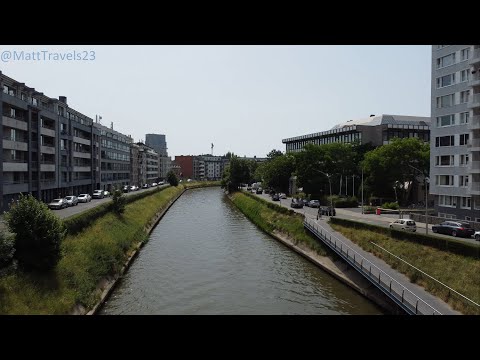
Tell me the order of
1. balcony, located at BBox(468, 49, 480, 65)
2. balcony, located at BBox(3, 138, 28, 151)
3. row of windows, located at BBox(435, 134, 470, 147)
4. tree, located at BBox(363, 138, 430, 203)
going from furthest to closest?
1. tree, located at BBox(363, 138, 430, 203)
2. balcony, located at BBox(3, 138, 28, 151)
3. row of windows, located at BBox(435, 134, 470, 147)
4. balcony, located at BBox(468, 49, 480, 65)

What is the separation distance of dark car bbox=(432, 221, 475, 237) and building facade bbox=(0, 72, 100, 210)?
88.8 feet

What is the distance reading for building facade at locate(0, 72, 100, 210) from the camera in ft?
117

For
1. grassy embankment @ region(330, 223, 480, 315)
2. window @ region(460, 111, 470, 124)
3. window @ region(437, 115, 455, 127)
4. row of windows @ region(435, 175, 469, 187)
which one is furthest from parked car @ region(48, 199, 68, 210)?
window @ region(460, 111, 470, 124)

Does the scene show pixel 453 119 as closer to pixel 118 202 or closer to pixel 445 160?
pixel 445 160

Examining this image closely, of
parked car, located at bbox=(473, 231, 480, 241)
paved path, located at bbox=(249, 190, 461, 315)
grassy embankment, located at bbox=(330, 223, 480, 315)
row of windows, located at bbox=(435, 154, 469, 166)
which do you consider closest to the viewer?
paved path, located at bbox=(249, 190, 461, 315)

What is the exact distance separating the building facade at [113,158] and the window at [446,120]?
1847 inches

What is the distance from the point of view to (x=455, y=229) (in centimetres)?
2589

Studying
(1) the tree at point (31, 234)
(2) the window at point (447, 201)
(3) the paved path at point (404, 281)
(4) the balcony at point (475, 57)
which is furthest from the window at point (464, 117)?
(1) the tree at point (31, 234)

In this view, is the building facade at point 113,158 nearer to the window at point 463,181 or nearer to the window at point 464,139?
the window at point 463,181

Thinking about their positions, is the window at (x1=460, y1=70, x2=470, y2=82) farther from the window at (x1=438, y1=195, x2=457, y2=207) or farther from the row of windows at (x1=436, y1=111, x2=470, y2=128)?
the window at (x1=438, y1=195, x2=457, y2=207)

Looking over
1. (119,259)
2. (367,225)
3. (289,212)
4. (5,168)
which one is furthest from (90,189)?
(367,225)

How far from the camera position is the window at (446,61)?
32750 millimetres
